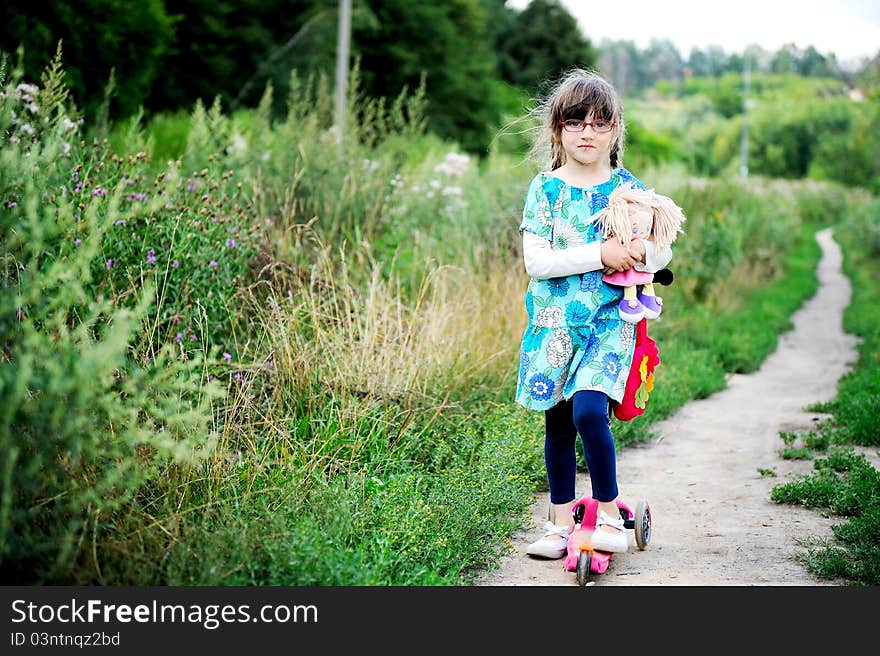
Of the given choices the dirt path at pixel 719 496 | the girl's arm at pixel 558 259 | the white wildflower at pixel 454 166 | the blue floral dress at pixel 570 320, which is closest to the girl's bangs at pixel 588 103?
the blue floral dress at pixel 570 320

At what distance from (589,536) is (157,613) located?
63.8 inches

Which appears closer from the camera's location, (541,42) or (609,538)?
(609,538)

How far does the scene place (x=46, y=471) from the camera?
108 inches

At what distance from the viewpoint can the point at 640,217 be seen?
3.31 metres

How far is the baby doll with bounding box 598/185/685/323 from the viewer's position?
330cm

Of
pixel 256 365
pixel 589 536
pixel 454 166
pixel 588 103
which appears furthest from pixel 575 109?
pixel 454 166

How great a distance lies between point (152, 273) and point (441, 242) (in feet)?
10.1

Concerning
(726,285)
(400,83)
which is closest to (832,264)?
(726,285)

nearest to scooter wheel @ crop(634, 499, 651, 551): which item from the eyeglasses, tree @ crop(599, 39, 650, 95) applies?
the eyeglasses

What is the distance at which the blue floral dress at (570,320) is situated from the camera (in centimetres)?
333

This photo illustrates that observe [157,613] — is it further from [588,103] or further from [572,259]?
[588,103]

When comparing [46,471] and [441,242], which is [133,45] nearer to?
[441,242]

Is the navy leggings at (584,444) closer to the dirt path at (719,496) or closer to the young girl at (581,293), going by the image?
Result: the young girl at (581,293)

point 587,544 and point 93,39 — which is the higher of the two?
point 93,39
